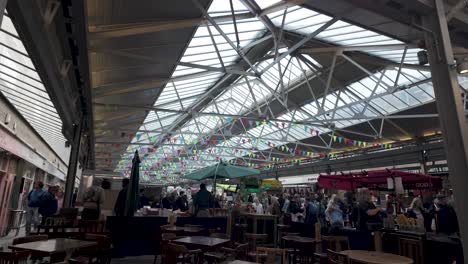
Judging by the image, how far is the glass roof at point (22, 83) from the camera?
417cm

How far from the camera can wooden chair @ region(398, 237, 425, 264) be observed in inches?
225

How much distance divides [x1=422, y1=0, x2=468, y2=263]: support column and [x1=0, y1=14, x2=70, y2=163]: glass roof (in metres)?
5.80

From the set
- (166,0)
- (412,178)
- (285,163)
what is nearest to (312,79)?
(412,178)

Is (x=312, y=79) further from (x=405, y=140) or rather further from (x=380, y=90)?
(x=405, y=140)

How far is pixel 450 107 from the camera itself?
4.59 metres

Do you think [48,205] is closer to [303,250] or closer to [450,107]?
[303,250]

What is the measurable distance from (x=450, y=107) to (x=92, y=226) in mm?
7047

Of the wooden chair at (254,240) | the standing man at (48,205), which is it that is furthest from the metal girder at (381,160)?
the standing man at (48,205)

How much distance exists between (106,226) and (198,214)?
109 inches

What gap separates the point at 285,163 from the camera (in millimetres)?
26312

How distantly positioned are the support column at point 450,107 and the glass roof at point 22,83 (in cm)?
580

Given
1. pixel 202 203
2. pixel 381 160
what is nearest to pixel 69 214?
pixel 202 203

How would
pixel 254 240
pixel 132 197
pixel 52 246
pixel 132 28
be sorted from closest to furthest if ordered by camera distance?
pixel 52 246
pixel 132 28
pixel 132 197
pixel 254 240

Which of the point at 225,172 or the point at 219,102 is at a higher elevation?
the point at 219,102
